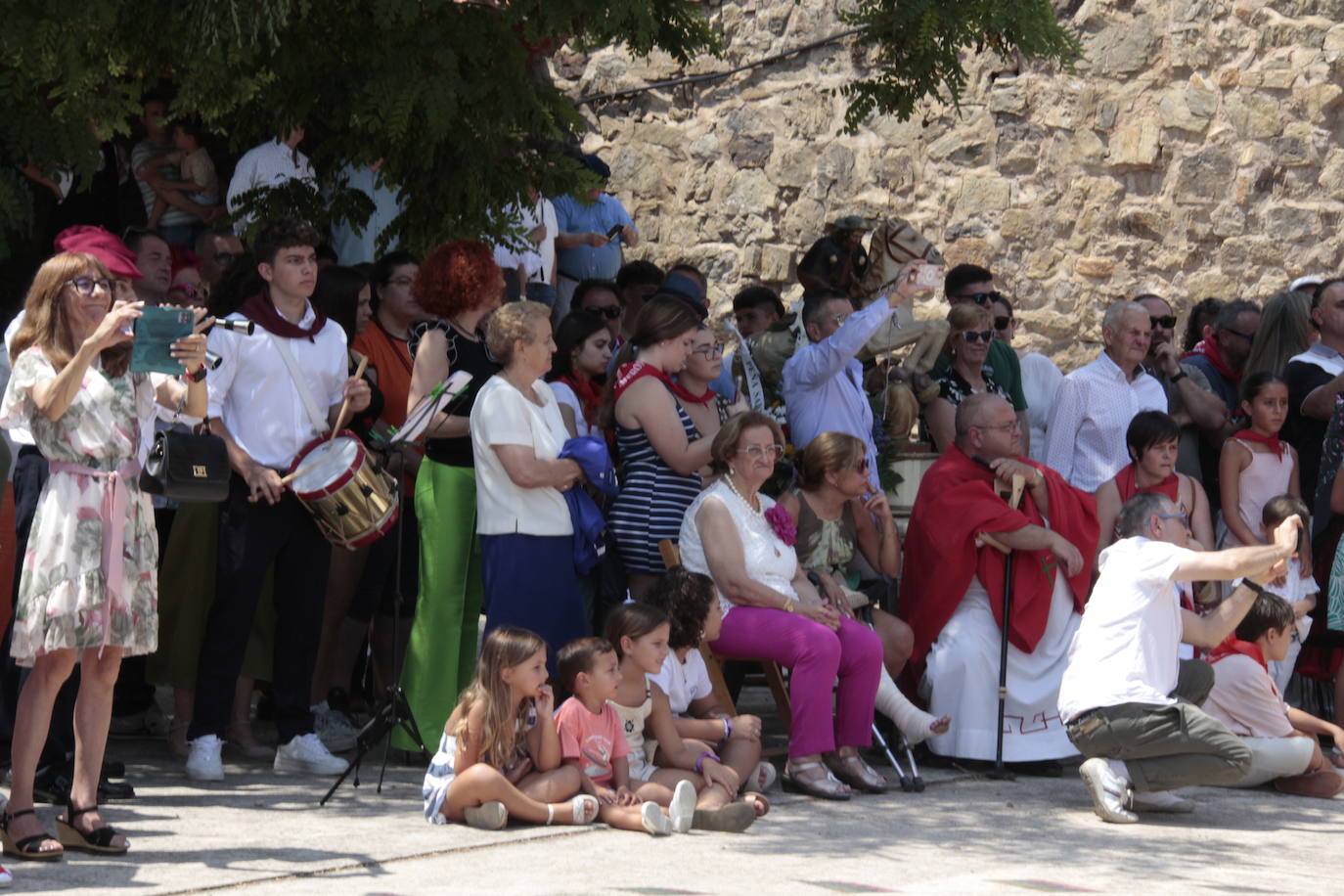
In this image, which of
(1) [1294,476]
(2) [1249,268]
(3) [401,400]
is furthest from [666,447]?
(2) [1249,268]

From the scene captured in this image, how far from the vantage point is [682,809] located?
596cm

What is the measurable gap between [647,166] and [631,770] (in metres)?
7.65

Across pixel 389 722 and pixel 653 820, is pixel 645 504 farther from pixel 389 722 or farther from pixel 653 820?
pixel 653 820

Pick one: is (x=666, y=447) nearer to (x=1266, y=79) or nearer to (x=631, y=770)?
(x=631, y=770)

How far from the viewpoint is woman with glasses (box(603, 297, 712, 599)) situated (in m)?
7.22

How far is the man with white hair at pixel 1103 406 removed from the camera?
8.77 metres

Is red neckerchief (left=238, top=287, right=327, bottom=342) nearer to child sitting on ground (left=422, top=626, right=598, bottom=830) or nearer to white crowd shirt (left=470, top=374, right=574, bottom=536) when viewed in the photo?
white crowd shirt (left=470, top=374, right=574, bottom=536)

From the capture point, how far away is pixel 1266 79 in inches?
460

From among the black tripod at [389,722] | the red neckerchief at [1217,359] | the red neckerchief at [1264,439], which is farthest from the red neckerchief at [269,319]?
the red neckerchief at [1217,359]

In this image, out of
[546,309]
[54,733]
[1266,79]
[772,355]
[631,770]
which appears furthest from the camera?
[1266,79]

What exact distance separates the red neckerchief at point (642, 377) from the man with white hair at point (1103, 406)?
6.97 ft

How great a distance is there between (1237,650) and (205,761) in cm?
398

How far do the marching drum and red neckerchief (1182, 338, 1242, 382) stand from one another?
15.9 feet

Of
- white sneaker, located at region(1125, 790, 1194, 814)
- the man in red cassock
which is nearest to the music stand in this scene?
the man in red cassock
